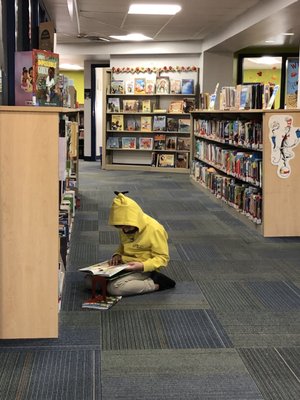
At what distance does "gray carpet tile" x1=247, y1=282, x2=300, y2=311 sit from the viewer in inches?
163

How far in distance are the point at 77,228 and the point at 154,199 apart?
100.0 inches

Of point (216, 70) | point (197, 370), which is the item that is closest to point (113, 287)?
point (197, 370)

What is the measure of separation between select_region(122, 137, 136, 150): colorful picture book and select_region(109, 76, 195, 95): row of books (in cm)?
110

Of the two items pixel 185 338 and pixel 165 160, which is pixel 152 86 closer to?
pixel 165 160

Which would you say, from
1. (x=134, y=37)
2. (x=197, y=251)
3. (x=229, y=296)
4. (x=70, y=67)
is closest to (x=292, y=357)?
(x=229, y=296)

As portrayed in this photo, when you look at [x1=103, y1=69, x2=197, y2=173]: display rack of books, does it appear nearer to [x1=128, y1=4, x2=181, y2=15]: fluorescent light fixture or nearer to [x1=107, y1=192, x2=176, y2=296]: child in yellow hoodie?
[x1=128, y1=4, x2=181, y2=15]: fluorescent light fixture

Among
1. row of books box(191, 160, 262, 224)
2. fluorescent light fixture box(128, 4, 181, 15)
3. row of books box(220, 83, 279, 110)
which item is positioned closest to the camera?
row of books box(191, 160, 262, 224)

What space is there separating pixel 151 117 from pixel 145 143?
633 millimetres

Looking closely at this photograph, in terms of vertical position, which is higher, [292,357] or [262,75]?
[262,75]

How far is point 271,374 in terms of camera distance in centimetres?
302

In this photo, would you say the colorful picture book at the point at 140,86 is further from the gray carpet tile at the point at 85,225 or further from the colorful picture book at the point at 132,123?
the gray carpet tile at the point at 85,225

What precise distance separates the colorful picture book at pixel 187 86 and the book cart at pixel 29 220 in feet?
34.2

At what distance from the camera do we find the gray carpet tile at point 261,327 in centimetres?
347

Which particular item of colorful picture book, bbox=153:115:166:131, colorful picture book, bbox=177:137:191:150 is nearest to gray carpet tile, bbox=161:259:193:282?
colorful picture book, bbox=177:137:191:150
